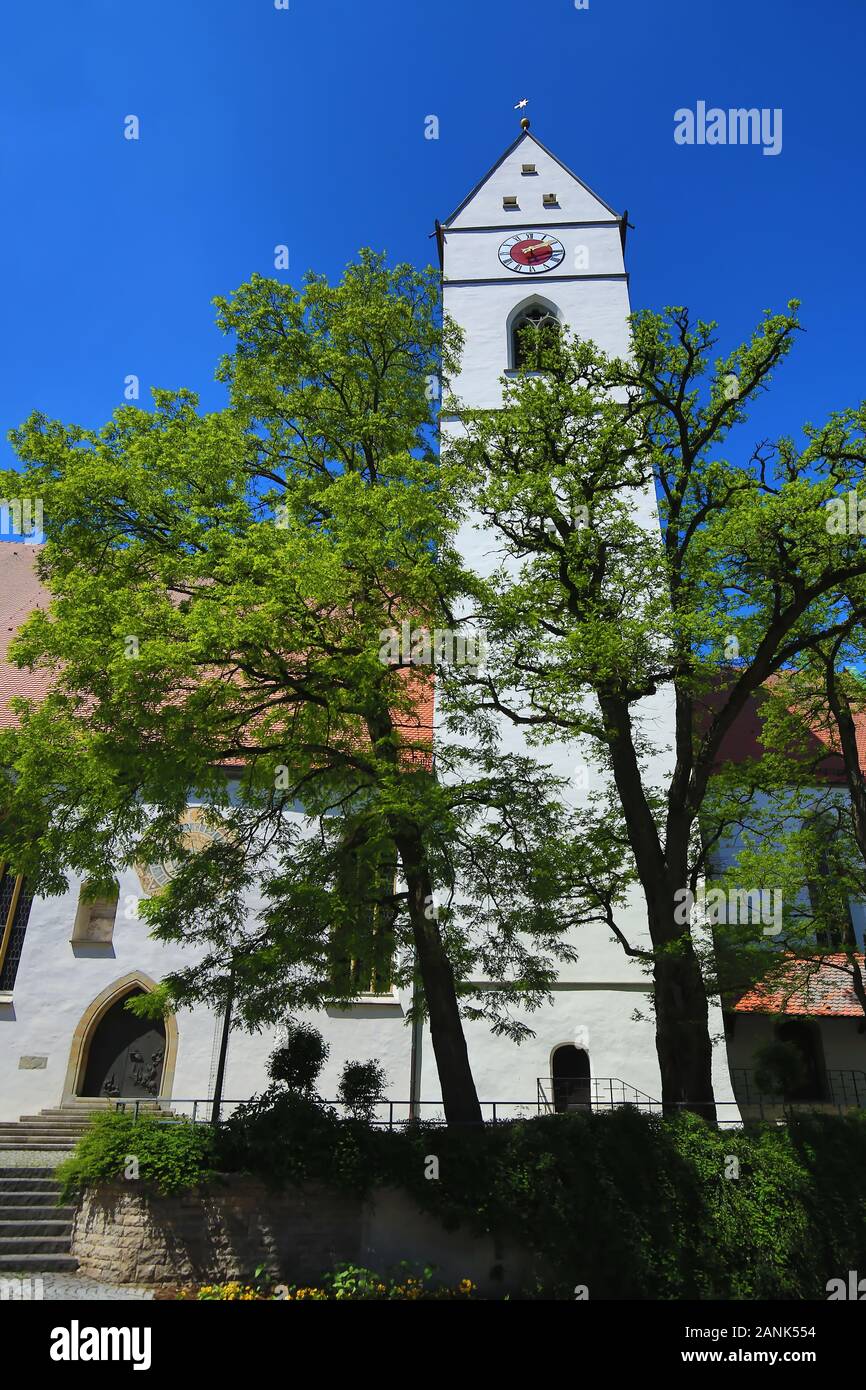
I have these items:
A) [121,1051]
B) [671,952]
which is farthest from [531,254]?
[121,1051]

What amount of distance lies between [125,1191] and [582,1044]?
28.3 ft

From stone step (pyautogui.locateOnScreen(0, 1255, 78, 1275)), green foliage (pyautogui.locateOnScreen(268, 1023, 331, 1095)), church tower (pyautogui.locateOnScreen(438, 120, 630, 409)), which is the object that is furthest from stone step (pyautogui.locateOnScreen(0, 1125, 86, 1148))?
church tower (pyautogui.locateOnScreen(438, 120, 630, 409))

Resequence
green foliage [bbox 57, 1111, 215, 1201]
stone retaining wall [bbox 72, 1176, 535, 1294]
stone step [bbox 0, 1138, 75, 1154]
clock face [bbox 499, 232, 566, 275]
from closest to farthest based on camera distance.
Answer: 1. stone retaining wall [bbox 72, 1176, 535, 1294]
2. green foliage [bbox 57, 1111, 215, 1201]
3. stone step [bbox 0, 1138, 75, 1154]
4. clock face [bbox 499, 232, 566, 275]

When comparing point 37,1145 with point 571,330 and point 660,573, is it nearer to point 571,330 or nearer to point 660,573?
point 660,573

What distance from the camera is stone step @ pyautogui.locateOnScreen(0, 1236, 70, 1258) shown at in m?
10.4

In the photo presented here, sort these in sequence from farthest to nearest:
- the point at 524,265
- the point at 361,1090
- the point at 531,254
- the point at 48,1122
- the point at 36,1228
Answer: the point at 531,254 → the point at 524,265 → the point at 48,1122 → the point at 361,1090 → the point at 36,1228

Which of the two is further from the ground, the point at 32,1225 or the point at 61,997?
the point at 61,997

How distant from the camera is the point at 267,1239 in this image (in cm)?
1002

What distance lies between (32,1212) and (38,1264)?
45.4 inches

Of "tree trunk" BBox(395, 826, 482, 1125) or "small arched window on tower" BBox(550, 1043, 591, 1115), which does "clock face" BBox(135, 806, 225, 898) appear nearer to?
"tree trunk" BBox(395, 826, 482, 1125)

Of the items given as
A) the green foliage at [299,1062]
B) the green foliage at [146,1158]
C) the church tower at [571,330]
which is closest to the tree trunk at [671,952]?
the church tower at [571,330]

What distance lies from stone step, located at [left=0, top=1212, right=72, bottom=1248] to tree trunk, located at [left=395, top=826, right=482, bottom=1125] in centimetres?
508
